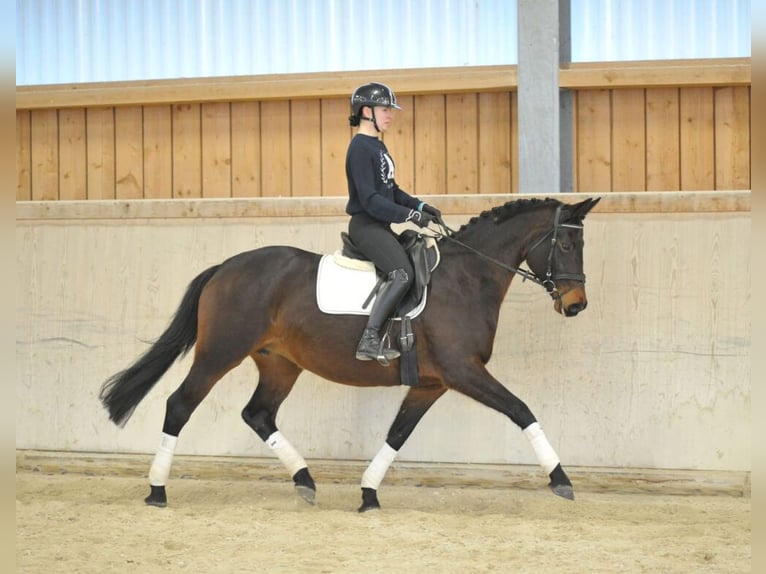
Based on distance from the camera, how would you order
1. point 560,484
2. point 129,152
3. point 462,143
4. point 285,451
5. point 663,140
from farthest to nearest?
point 129,152, point 462,143, point 663,140, point 285,451, point 560,484

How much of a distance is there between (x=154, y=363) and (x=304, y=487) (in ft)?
3.74

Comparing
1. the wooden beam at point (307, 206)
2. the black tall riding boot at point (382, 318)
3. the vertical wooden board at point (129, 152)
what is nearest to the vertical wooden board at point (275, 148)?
the vertical wooden board at point (129, 152)

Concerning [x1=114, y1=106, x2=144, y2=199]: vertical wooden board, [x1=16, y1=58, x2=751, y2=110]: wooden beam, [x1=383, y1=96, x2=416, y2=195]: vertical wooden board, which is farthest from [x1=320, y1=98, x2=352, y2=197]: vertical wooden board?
[x1=114, y1=106, x2=144, y2=199]: vertical wooden board

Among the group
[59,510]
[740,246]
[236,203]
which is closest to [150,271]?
[236,203]

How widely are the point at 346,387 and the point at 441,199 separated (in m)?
1.39

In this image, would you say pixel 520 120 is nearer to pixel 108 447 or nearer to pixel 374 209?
pixel 374 209

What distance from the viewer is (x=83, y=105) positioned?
25.5 ft

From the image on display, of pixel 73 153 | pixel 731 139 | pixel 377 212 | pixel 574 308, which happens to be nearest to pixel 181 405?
pixel 377 212

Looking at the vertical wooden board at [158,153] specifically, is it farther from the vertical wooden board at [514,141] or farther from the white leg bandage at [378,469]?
the white leg bandage at [378,469]

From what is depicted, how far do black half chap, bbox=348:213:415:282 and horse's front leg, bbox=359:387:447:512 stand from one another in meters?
0.73

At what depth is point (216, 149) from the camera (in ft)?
25.3

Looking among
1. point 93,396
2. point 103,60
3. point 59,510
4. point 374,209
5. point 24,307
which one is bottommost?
point 59,510

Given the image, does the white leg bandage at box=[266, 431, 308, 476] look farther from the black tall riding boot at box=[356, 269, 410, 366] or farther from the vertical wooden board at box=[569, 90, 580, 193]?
the vertical wooden board at box=[569, 90, 580, 193]

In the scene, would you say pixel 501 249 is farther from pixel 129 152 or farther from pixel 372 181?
pixel 129 152
